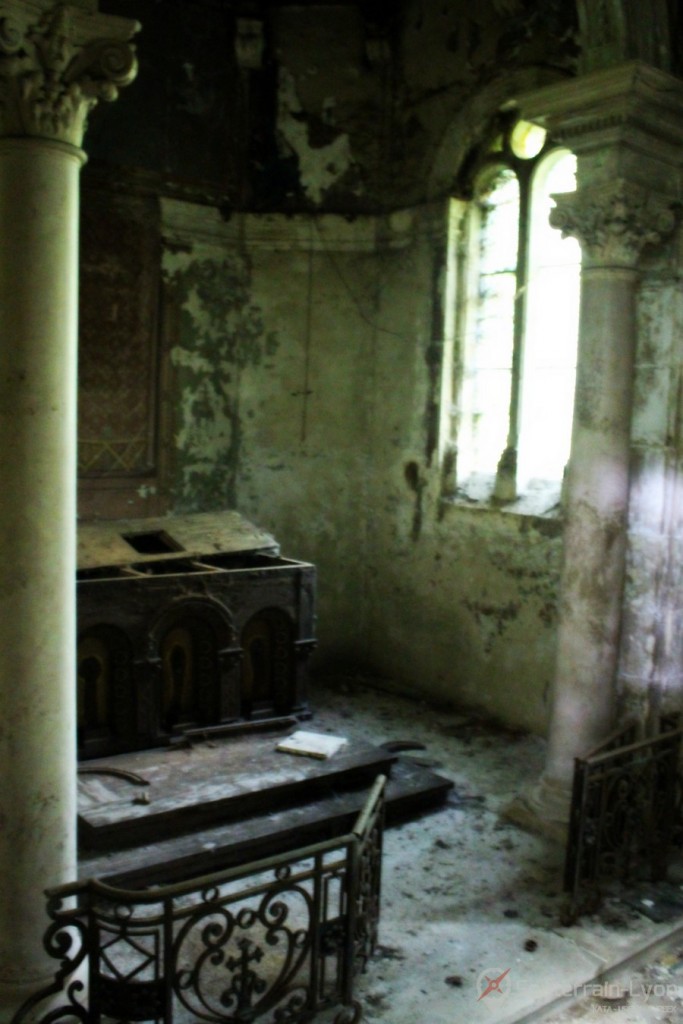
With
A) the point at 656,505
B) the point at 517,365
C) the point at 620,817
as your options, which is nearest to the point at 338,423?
the point at 517,365

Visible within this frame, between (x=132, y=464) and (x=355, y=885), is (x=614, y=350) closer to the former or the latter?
(x=355, y=885)

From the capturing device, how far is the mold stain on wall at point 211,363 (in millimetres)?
7480

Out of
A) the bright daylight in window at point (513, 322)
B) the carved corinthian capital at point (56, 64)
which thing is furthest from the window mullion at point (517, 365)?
the carved corinthian capital at point (56, 64)

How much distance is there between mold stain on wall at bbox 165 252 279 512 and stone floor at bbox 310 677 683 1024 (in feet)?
10.6

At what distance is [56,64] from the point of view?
3182 mm

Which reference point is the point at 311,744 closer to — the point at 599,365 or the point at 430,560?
the point at 430,560

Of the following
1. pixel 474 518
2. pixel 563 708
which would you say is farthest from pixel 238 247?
pixel 563 708

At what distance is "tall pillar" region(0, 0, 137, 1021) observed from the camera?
125 inches

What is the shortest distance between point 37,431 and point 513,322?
4.53 metres

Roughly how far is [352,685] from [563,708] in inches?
110

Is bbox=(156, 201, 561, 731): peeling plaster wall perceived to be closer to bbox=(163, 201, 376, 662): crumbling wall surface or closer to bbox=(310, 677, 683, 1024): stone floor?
bbox=(163, 201, 376, 662): crumbling wall surface

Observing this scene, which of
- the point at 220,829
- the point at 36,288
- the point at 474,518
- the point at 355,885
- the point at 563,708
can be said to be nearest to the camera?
the point at 36,288

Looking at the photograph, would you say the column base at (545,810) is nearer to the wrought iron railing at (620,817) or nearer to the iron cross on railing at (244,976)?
the wrought iron railing at (620,817)

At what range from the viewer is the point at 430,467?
7.54 m
